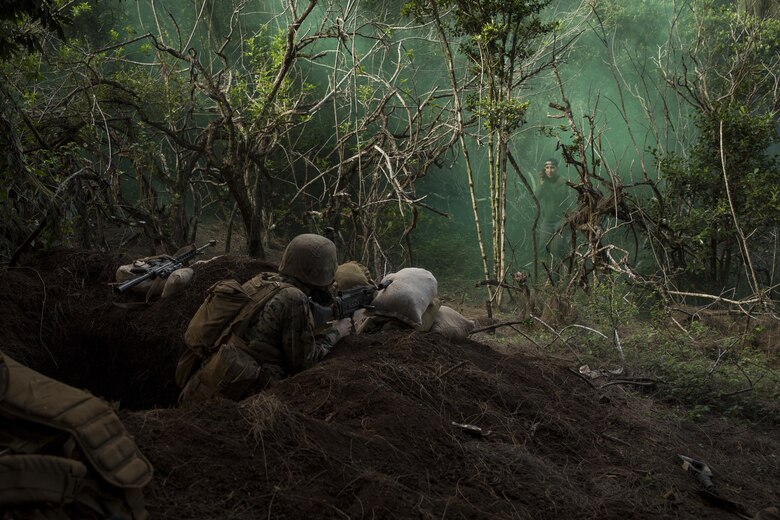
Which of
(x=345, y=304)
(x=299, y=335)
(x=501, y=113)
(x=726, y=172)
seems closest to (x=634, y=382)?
(x=345, y=304)

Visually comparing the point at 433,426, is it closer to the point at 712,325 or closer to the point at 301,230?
the point at 712,325

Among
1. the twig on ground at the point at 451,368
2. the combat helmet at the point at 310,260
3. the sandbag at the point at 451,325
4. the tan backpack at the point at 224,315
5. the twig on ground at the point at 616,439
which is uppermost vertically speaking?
the combat helmet at the point at 310,260

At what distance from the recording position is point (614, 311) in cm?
644

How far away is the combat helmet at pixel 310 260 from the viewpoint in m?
3.82

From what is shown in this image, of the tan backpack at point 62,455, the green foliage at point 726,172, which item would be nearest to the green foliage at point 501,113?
the green foliage at point 726,172

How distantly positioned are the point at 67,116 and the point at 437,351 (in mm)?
4924

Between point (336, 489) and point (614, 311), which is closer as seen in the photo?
point (336, 489)

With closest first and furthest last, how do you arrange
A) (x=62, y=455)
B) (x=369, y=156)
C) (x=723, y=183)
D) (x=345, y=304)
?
(x=62, y=455) < (x=345, y=304) < (x=369, y=156) < (x=723, y=183)

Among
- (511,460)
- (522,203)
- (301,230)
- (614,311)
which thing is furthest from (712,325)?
(522,203)

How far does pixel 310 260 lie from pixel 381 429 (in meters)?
1.25

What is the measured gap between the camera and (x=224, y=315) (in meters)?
3.70

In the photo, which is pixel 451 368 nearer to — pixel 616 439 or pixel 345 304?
pixel 345 304

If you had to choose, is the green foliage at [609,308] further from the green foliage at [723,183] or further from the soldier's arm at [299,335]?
the soldier's arm at [299,335]

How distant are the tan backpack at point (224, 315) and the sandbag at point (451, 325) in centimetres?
142
